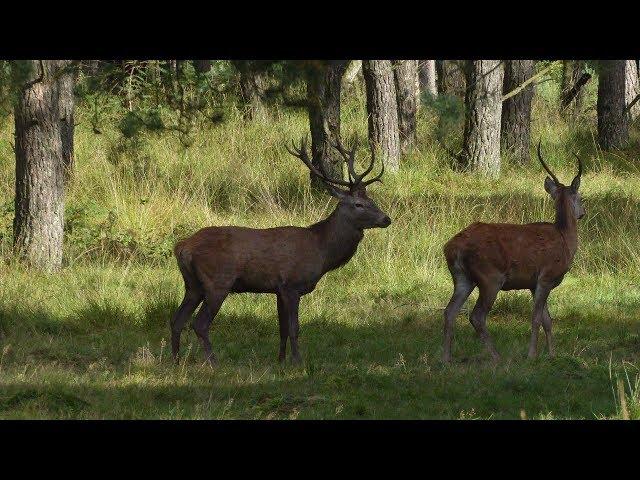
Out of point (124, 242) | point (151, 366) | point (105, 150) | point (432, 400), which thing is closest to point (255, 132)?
point (105, 150)

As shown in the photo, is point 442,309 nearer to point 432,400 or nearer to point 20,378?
point 432,400

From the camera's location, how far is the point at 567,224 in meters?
11.4

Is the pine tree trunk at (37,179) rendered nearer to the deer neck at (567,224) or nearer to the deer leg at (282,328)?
the deer leg at (282,328)

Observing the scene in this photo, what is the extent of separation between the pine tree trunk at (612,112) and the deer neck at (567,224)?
434 inches

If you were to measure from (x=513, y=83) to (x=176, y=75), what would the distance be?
11250 millimetres

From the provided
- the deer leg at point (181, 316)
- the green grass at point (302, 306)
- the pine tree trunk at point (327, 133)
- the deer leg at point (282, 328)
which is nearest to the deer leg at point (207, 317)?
the deer leg at point (181, 316)

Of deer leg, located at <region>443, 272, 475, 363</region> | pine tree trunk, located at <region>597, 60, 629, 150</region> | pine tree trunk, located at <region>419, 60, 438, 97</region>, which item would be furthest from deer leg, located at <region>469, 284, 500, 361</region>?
pine tree trunk, located at <region>419, 60, 438, 97</region>

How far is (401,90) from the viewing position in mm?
22641

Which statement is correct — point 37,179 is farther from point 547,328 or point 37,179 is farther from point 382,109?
point 382,109

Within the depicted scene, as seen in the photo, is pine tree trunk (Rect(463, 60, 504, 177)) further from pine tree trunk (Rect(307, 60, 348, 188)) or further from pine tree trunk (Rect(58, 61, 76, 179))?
pine tree trunk (Rect(58, 61, 76, 179))

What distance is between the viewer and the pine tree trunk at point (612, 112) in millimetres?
22000

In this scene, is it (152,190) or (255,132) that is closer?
(152,190)

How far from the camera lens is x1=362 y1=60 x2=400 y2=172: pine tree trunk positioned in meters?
20.1

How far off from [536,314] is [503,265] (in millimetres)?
596
